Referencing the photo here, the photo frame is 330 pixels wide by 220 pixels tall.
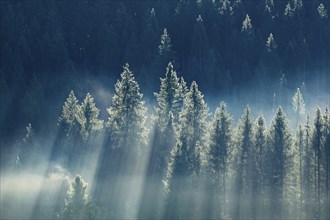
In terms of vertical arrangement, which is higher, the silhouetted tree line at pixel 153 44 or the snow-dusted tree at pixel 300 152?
the silhouetted tree line at pixel 153 44

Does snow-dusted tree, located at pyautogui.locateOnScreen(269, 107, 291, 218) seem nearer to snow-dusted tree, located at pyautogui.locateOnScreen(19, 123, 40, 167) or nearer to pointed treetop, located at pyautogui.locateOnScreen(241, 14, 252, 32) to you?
snow-dusted tree, located at pyautogui.locateOnScreen(19, 123, 40, 167)

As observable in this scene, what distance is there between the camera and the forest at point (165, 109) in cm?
6050

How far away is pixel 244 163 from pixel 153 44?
56.3 metres

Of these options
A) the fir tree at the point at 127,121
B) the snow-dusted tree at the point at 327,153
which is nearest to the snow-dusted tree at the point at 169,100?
the fir tree at the point at 127,121

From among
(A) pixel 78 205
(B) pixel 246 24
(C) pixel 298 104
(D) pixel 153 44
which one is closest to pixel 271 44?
(B) pixel 246 24

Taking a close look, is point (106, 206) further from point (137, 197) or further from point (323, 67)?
point (323, 67)

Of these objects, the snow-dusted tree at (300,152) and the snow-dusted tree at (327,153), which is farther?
the snow-dusted tree at (300,152)

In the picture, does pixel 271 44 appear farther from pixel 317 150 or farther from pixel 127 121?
pixel 317 150

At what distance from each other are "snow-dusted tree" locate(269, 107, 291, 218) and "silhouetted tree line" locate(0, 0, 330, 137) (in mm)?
41100

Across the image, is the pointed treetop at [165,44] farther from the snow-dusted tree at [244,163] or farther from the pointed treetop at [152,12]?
the snow-dusted tree at [244,163]

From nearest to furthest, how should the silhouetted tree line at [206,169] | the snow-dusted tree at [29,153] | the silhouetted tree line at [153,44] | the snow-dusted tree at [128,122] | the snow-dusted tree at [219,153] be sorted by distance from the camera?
the silhouetted tree line at [206,169] → the snow-dusted tree at [219,153] → the snow-dusted tree at [128,122] → the snow-dusted tree at [29,153] → the silhouetted tree line at [153,44]

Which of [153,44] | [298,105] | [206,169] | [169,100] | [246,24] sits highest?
[246,24]

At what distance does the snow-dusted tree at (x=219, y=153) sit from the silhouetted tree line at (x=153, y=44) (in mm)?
36949

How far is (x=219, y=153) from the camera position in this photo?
205 feet
